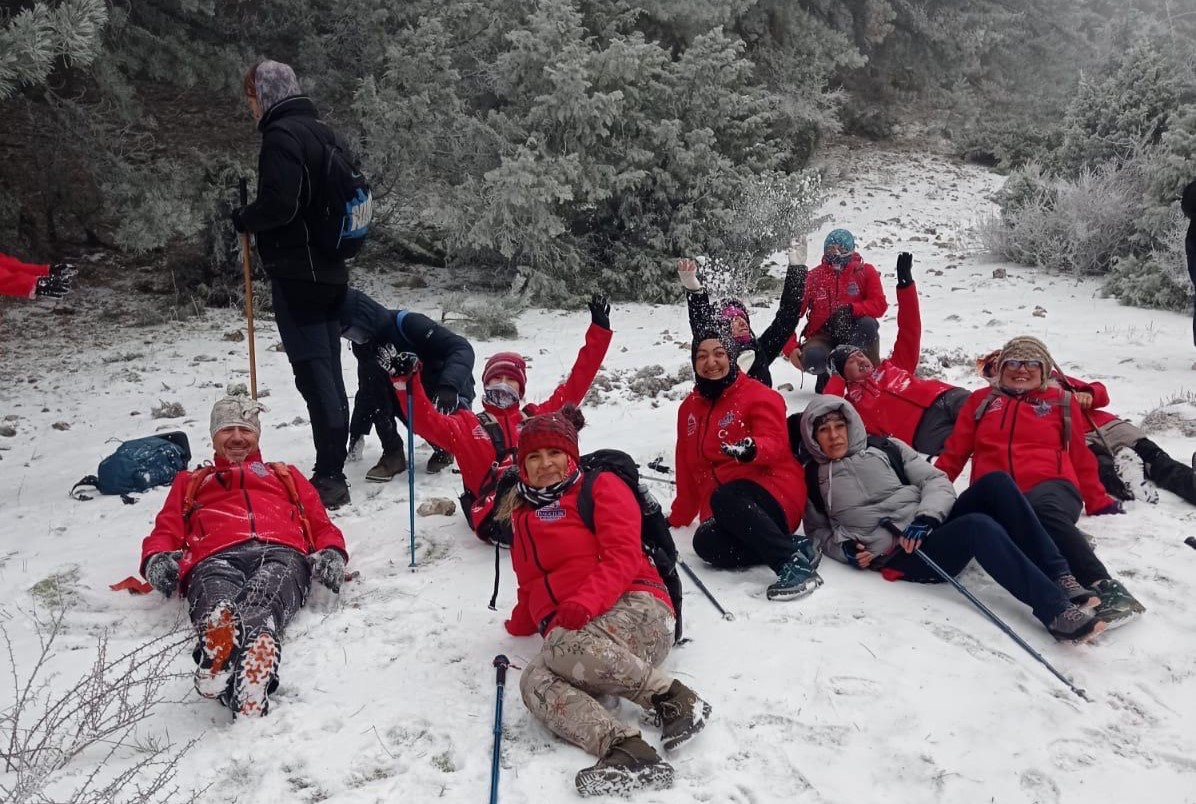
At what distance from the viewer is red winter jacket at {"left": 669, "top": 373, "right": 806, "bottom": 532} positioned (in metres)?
4.60

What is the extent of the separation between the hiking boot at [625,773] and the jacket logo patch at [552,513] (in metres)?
0.98

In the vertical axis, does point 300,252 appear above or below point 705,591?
above

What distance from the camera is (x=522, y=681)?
333cm

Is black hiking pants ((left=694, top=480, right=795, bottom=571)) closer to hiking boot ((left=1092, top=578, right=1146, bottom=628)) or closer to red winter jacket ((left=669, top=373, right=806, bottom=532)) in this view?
red winter jacket ((left=669, top=373, right=806, bottom=532))

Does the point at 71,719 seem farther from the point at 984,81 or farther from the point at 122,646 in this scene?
the point at 984,81

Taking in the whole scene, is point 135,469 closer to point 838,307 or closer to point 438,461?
point 438,461

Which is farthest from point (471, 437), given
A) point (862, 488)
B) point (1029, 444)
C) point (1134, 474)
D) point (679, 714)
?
point (1134, 474)

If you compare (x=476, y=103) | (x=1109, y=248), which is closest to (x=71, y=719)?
(x=476, y=103)

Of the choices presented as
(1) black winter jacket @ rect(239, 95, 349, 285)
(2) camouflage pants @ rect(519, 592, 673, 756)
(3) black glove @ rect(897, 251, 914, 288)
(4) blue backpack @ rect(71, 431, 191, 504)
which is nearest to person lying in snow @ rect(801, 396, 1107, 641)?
(2) camouflage pants @ rect(519, 592, 673, 756)

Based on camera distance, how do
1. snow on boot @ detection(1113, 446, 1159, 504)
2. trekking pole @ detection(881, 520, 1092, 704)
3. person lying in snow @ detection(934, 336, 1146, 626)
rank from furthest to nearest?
snow on boot @ detection(1113, 446, 1159, 504) < person lying in snow @ detection(934, 336, 1146, 626) < trekking pole @ detection(881, 520, 1092, 704)

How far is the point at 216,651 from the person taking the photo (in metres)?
3.28

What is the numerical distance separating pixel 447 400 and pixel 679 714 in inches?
117

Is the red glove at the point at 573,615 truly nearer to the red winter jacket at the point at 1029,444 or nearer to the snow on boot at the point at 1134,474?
the red winter jacket at the point at 1029,444

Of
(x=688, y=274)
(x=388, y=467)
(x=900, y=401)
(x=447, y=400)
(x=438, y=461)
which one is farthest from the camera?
(x=438, y=461)
